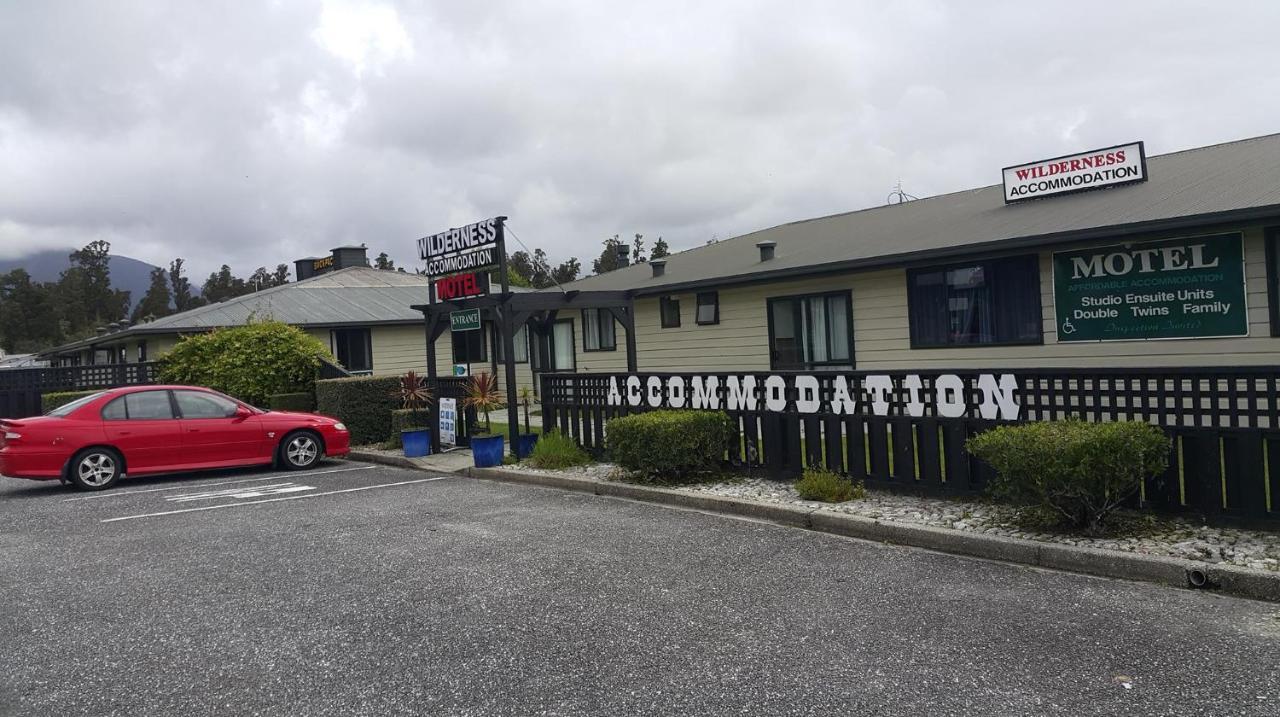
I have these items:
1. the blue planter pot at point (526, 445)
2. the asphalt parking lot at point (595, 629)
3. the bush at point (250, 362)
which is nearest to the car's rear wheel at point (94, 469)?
the asphalt parking lot at point (595, 629)

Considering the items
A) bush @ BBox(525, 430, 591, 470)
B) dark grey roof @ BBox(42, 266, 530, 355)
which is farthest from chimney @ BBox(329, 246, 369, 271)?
bush @ BBox(525, 430, 591, 470)

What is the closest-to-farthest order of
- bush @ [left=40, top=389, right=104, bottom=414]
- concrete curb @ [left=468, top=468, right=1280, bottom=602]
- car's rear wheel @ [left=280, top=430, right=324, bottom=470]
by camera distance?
concrete curb @ [left=468, top=468, right=1280, bottom=602]
car's rear wheel @ [left=280, top=430, right=324, bottom=470]
bush @ [left=40, top=389, right=104, bottom=414]

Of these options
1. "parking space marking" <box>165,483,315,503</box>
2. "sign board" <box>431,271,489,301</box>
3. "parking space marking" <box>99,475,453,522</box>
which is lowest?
"parking space marking" <box>99,475,453,522</box>

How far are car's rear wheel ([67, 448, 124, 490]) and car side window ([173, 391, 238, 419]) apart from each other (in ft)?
3.59

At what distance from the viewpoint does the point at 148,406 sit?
13.5 meters

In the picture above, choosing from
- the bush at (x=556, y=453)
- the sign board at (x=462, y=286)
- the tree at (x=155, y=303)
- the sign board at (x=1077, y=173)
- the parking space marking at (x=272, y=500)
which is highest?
the tree at (x=155, y=303)

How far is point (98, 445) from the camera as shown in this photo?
12836mm

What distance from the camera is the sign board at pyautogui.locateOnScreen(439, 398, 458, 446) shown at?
1541 centimetres

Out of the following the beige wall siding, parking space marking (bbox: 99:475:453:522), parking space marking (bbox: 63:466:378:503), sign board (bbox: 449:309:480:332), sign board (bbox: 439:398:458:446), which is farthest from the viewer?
sign board (bbox: 439:398:458:446)

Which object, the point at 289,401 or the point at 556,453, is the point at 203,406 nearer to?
the point at 556,453

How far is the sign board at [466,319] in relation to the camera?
14783 millimetres

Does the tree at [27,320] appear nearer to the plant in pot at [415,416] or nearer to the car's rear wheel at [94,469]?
the plant in pot at [415,416]

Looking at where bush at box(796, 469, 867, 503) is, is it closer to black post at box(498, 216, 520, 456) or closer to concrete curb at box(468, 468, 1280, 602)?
concrete curb at box(468, 468, 1280, 602)

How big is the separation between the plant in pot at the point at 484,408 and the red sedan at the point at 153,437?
2.18 m
